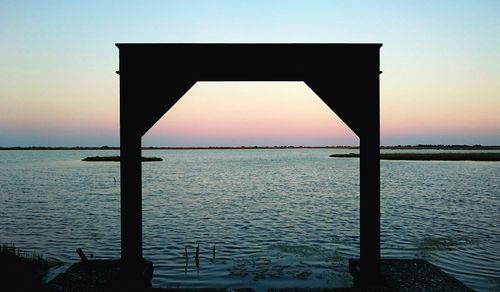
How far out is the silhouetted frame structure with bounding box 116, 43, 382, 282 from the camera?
8078 millimetres

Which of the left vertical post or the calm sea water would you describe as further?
the calm sea water

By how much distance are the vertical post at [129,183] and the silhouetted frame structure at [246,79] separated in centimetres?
2

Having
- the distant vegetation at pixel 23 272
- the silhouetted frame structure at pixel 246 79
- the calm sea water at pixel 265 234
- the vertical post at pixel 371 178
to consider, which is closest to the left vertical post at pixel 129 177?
the silhouetted frame structure at pixel 246 79

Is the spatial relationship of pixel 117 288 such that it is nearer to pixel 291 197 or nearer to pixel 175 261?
pixel 175 261

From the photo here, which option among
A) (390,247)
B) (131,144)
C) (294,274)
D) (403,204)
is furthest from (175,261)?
(403,204)

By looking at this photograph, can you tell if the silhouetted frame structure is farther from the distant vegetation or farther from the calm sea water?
the calm sea water

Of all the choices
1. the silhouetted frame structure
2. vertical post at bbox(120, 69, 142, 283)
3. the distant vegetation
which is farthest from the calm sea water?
the silhouetted frame structure

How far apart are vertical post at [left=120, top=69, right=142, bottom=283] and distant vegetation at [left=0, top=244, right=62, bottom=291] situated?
2244 millimetres

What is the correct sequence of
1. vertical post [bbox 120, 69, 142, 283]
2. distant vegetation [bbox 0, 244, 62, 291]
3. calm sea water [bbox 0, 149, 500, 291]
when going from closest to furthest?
vertical post [bbox 120, 69, 142, 283] → distant vegetation [bbox 0, 244, 62, 291] → calm sea water [bbox 0, 149, 500, 291]

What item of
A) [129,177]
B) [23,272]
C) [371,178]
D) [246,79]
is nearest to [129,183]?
[129,177]

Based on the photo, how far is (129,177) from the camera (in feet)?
26.5

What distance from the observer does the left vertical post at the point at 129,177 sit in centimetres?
805

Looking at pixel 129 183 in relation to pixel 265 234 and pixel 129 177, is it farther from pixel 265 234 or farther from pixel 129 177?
pixel 265 234

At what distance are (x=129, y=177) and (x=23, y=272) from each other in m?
5.89
